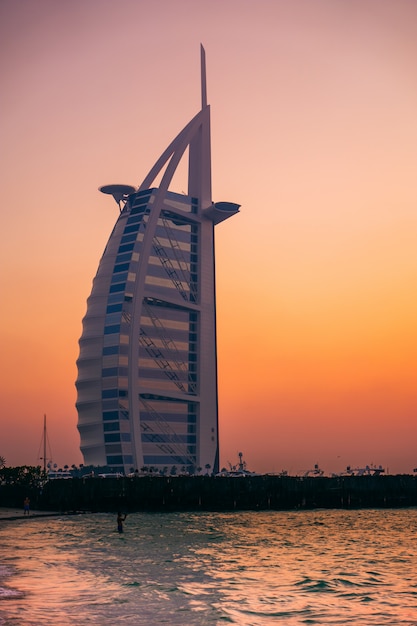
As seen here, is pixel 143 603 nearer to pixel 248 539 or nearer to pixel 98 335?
pixel 248 539

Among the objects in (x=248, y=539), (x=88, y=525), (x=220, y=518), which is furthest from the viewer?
(x=220, y=518)

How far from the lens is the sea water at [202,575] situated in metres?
37.4

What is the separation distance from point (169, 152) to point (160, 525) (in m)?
122

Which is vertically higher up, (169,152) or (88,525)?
(169,152)

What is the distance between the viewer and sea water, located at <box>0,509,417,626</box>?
37425 mm

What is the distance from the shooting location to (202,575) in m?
49.9

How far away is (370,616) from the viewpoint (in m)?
37.7

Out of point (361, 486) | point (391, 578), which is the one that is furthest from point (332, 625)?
point (361, 486)

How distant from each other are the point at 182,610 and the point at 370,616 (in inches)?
322

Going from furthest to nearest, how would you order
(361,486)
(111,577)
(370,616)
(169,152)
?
(169,152)
(361,486)
(111,577)
(370,616)

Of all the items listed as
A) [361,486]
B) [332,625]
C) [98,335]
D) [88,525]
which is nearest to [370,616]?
[332,625]

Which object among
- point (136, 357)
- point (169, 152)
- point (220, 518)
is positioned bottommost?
point (220, 518)

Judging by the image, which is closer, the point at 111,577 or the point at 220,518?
the point at 111,577

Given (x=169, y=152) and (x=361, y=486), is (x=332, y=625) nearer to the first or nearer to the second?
(x=361, y=486)
